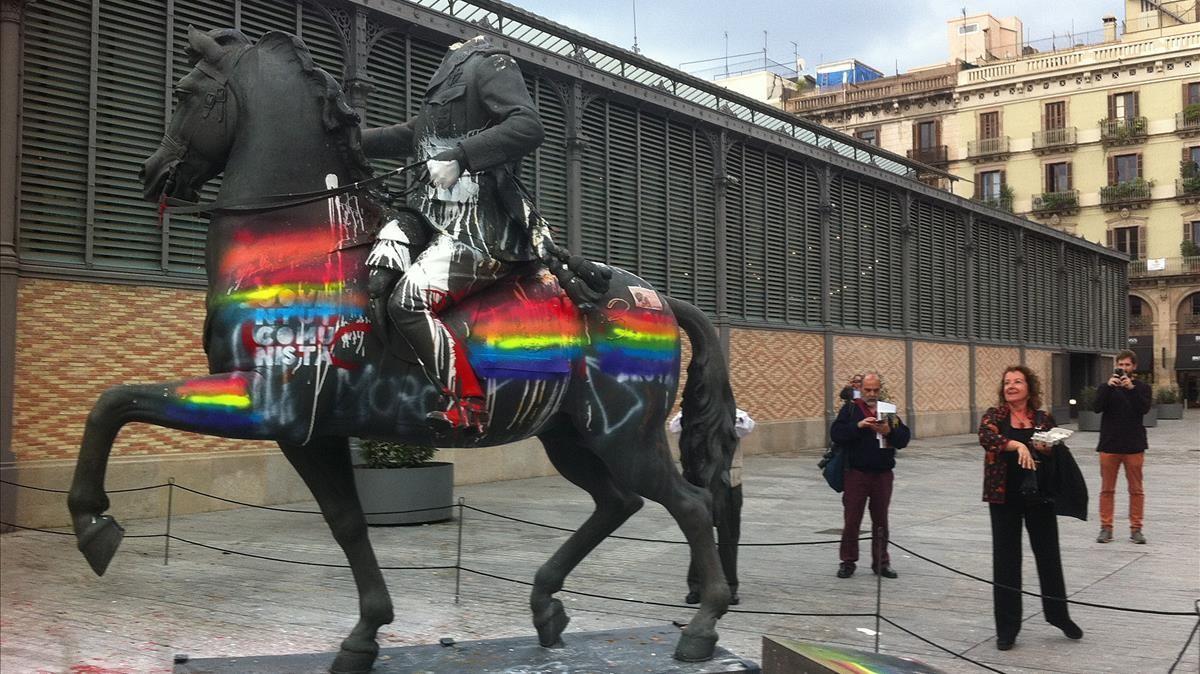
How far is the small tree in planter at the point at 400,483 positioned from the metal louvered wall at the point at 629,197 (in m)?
3.44

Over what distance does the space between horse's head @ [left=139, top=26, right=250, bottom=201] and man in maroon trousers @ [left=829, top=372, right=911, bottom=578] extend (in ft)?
21.2

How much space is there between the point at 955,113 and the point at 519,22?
1653 inches

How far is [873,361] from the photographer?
27.8 m

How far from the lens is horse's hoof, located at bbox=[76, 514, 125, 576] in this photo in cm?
409

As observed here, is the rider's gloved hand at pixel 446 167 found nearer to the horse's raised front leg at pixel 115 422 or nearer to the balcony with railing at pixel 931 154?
the horse's raised front leg at pixel 115 422

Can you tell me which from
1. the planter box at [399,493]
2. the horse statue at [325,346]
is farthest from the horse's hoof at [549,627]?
the planter box at [399,493]

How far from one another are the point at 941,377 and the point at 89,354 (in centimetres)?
2501

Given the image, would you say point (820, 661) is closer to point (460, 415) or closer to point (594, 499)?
point (594, 499)

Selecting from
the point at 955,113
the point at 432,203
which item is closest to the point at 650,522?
the point at 432,203

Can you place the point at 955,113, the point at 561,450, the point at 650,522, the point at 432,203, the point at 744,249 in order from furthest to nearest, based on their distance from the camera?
the point at 955,113, the point at 744,249, the point at 650,522, the point at 561,450, the point at 432,203

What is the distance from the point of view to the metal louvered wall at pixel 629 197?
1223cm

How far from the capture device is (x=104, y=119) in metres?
12.4

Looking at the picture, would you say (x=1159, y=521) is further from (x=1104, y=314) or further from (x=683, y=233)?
(x=1104, y=314)

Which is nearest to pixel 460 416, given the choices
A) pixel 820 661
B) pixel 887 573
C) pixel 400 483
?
pixel 820 661
